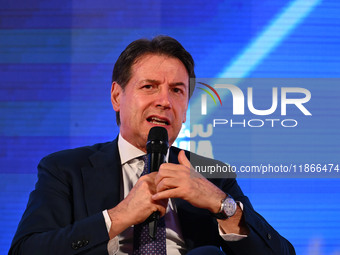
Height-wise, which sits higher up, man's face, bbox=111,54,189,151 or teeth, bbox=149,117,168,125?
man's face, bbox=111,54,189,151

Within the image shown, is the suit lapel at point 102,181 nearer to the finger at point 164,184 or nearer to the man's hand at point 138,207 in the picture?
the man's hand at point 138,207

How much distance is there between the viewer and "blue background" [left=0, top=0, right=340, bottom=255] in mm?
3199

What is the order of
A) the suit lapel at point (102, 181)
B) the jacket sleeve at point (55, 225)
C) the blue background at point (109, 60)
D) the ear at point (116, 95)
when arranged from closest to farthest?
the jacket sleeve at point (55, 225) < the suit lapel at point (102, 181) < the ear at point (116, 95) < the blue background at point (109, 60)

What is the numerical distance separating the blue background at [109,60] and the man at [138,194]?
2.54ft

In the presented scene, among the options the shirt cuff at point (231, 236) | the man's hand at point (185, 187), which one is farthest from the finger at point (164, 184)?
the shirt cuff at point (231, 236)

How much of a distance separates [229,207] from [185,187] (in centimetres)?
22

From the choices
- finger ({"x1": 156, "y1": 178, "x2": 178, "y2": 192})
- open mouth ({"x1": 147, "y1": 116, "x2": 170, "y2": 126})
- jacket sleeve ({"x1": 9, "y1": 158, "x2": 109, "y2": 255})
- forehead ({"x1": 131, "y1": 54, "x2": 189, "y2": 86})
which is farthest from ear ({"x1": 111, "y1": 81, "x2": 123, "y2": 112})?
finger ({"x1": 156, "y1": 178, "x2": 178, "y2": 192})

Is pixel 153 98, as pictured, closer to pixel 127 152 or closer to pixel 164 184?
pixel 127 152

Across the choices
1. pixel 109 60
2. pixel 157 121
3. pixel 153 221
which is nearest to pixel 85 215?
pixel 153 221

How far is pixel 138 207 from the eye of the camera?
181 cm

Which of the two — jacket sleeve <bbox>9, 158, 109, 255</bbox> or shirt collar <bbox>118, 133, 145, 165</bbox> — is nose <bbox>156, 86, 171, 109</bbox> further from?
jacket sleeve <bbox>9, 158, 109, 255</bbox>

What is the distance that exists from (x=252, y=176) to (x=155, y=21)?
120cm

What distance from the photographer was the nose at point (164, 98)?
7.29 ft

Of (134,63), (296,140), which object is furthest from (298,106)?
(134,63)
